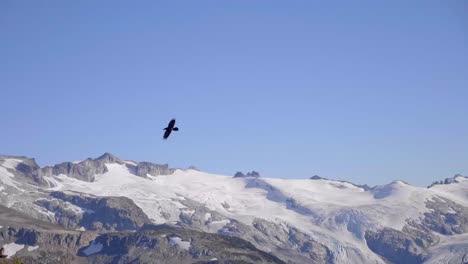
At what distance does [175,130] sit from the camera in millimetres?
109375

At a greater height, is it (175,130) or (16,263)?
(175,130)

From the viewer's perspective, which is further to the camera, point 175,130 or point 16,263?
point 16,263

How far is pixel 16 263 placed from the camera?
172 metres

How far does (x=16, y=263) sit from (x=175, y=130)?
8020 cm
